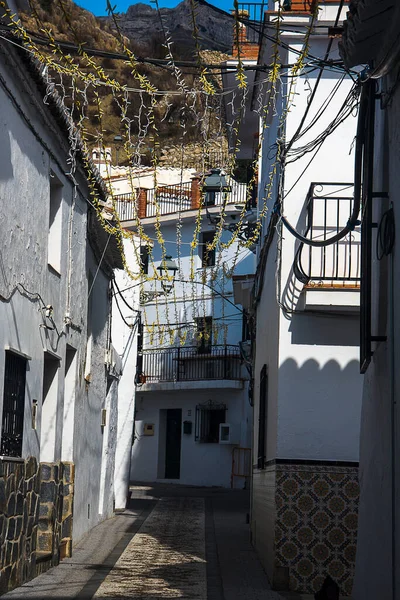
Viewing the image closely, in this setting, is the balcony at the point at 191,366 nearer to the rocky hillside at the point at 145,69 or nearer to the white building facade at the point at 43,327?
the rocky hillside at the point at 145,69

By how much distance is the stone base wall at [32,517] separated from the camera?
855cm

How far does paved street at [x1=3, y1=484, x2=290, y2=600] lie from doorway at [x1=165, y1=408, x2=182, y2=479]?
15.5 m

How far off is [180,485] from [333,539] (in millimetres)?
23707

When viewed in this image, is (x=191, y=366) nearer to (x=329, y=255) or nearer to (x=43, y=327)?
(x=43, y=327)

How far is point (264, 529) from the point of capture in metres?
11.3

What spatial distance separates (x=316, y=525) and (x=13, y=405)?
11.4ft

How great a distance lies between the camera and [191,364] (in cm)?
3469

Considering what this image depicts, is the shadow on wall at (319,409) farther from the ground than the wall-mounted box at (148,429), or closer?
farther from the ground

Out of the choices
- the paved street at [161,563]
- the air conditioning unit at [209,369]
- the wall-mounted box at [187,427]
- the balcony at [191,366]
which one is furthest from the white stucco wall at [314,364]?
the wall-mounted box at [187,427]

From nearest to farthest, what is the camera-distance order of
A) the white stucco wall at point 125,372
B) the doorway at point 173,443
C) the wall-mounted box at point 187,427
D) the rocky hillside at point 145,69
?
the white stucco wall at point 125,372
the wall-mounted box at point 187,427
the doorway at point 173,443
the rocky hillside at point 145,69

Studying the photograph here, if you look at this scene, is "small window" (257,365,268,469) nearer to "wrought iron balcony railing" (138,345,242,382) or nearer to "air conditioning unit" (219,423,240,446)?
"air conditioning unit" (219,423,240,446)

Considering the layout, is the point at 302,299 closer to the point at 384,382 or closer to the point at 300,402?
the point at 300,402

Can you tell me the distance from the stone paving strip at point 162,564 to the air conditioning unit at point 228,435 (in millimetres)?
14292

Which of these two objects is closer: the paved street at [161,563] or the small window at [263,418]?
the paved street at [161,563]
